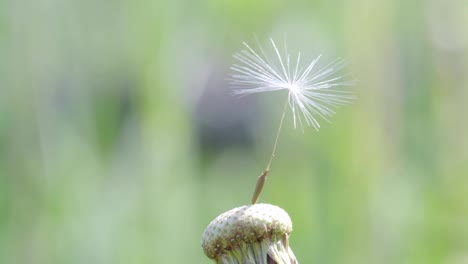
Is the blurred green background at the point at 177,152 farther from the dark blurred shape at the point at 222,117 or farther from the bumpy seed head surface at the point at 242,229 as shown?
the bumpy seed head surface at the point at 242,229

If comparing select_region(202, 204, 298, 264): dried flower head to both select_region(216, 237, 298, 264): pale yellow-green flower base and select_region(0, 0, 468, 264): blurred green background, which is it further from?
select_region(0, 0, 468, 264): blurred green background

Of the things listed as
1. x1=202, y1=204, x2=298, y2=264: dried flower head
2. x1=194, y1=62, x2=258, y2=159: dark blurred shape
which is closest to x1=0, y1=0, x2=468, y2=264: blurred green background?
x1=194, y1=62, x2=258, y2=159: dark blurred shape

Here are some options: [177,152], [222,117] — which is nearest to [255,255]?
[177,152]

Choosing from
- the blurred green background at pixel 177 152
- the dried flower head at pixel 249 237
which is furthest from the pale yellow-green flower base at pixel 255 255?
the blurred green background at pixel 177 152

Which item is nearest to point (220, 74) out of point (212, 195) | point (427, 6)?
point (212, 195)

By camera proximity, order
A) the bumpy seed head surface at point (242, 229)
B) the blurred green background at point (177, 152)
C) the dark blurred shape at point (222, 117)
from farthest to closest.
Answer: the dark blurred shape at point (222, 117), the blurred green background at point (177, 152), the bumpy seed head surface at point (242, 229)

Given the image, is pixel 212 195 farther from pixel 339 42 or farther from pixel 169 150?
pixel 339 42

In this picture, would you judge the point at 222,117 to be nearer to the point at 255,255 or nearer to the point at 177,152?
the point at 177,152
